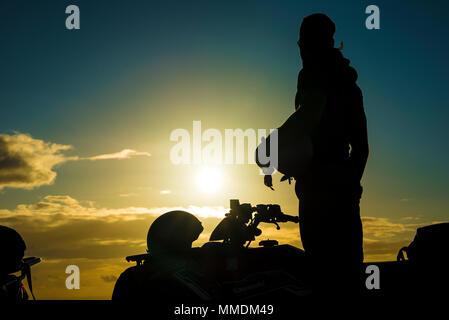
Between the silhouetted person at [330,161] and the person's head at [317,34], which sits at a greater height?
the person's head at [317,34]

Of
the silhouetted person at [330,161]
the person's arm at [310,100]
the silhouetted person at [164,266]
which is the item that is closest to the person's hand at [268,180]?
the silhouetted person at [330,161]

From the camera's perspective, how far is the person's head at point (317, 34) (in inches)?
159

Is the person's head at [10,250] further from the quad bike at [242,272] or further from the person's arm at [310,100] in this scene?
the person's arm at [310,100]

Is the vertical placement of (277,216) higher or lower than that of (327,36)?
lower

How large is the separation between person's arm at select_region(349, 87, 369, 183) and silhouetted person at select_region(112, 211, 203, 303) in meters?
2.11

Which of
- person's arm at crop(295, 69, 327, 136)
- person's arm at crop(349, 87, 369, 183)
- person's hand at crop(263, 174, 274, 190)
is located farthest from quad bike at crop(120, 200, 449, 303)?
person's arm at crop(295, 69, 327, 136)

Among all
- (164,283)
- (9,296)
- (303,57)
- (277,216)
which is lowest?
Result: (9,296)

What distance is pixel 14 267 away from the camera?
569 centimetres

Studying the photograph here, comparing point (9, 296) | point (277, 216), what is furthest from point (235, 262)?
point (9, 296)

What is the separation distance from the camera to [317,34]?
4.04 metres
